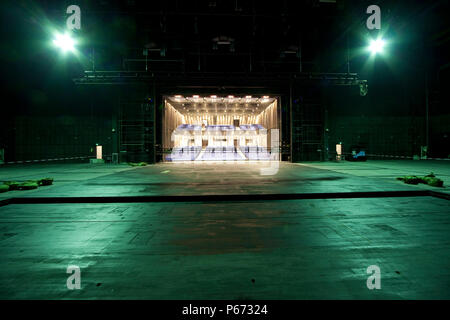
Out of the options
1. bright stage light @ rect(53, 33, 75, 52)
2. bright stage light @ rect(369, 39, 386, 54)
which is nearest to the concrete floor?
bright stage light @ rect(53, 33, 75, 52)

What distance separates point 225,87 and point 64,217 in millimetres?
18687

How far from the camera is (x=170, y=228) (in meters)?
5.11

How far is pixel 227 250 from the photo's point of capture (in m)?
3.97

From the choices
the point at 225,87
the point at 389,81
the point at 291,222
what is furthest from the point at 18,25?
the point at 389,81

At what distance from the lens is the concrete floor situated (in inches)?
111

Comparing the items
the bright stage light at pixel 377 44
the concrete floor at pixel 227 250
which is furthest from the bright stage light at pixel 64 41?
the bright stage light at pixel 377 44

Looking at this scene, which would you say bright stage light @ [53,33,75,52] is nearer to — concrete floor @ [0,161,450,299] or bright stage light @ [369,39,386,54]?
concrete floor @ [0,161,450,299]

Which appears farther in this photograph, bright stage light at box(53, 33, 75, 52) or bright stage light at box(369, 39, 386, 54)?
bright stage light at box(369, 39, 386, 54)

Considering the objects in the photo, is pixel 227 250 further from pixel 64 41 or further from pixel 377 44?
pixel 377 44

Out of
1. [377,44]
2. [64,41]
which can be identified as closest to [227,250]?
[64,41]

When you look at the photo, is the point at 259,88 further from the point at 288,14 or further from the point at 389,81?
the point at 389,81

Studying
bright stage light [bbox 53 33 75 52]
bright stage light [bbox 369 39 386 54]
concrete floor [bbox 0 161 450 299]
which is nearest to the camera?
concrete floor [bbox 0 161 450 299]

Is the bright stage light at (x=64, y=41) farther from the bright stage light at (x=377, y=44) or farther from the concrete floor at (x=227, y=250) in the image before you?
the bright stage light at (x=377, y=44)

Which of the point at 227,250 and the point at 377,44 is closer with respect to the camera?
the point at 227,250
